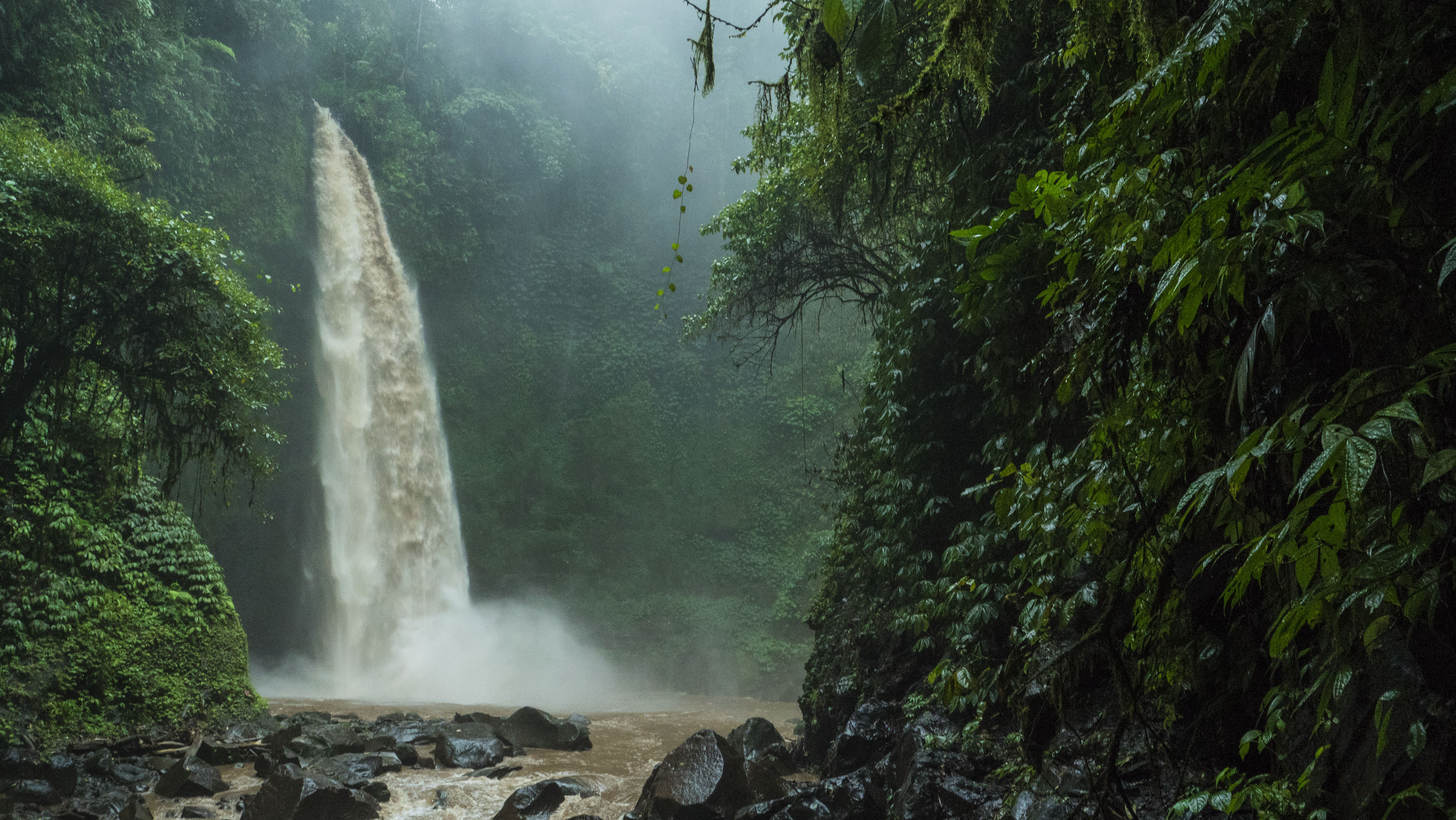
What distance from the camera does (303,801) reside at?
19.2 ft

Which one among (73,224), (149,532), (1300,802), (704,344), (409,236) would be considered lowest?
(1300,802)

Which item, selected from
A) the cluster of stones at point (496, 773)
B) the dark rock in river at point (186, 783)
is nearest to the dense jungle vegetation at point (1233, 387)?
the cluster of stones at point (496, 773)

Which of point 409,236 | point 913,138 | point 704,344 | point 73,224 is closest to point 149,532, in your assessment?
point 73,224

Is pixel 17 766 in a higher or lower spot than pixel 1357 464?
lower

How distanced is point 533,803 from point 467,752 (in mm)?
2059

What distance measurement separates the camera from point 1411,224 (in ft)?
4.67

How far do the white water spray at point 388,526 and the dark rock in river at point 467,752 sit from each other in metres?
7.20

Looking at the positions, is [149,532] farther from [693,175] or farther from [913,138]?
[693,175]

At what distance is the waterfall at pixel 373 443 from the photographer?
16438 mm

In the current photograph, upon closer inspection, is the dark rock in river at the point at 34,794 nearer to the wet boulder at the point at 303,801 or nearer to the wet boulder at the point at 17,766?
the wet boulder at the point at 17,766

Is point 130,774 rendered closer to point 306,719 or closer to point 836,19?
point 306,719

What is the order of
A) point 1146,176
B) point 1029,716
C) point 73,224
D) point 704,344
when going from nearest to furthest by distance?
point 1146,176 < point 1029,716 < point 73,224 < point 704,344

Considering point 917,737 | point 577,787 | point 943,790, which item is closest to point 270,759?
point 577,787

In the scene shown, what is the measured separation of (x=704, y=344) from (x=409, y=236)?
335 inches
